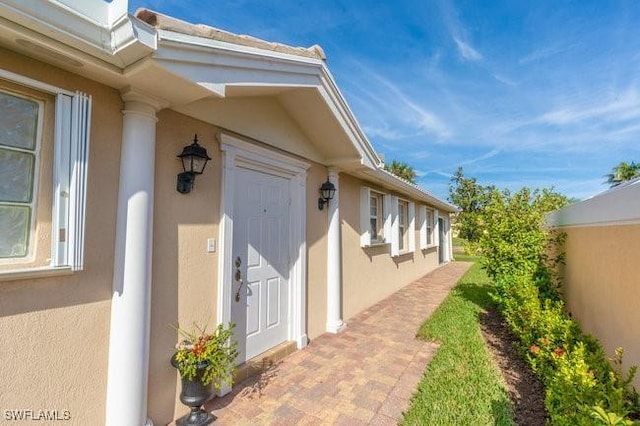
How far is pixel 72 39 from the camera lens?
1.96m

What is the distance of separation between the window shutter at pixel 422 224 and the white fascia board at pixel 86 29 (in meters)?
11.3

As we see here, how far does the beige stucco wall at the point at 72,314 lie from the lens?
6.73ft

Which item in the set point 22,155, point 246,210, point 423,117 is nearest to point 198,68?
point 22,155

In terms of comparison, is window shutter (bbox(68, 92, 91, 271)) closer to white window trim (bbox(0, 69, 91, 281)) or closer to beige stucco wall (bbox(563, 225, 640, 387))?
white window trim (bbox(0, 69, 91, 281))

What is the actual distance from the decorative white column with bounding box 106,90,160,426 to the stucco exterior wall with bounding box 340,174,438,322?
13.7ft

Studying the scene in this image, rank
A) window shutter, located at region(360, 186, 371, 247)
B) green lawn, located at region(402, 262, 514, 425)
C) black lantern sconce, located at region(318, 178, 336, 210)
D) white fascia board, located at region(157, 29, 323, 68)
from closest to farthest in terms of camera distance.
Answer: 1. white fascia board, located at region(157, 29, 323, 68)
2. green lawn, located at region(402, 262, 514, 425)
3. black lantern sconce, located at region(318, 178, 336, 210)
4. window shutter, located at region(360, 186, 371, 247)

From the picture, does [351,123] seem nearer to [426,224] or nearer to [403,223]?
[403,223]

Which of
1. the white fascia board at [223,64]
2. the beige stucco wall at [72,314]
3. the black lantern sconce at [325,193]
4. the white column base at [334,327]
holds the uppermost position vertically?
the white fascia board at [223,64]

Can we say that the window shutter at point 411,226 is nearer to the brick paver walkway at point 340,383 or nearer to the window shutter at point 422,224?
the window shutter at point 422,224

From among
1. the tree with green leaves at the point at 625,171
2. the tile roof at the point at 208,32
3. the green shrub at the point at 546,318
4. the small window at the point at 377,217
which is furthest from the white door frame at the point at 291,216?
the tree with green leaves at the point at 625,171

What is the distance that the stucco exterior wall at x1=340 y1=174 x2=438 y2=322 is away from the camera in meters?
6.48

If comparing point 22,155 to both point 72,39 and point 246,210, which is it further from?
point 246,210

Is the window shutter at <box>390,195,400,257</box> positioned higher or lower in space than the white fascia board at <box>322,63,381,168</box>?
lower

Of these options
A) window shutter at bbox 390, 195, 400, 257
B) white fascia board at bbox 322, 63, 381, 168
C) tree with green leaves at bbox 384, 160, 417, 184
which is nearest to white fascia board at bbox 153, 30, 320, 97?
white fascia board at bbox 322, 63, 381, 168
